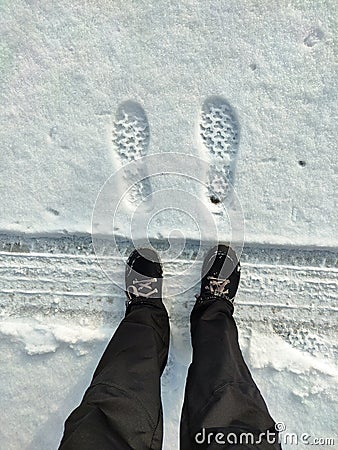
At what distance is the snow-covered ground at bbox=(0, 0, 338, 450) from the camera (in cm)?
113

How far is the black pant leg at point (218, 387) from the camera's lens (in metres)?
0.90

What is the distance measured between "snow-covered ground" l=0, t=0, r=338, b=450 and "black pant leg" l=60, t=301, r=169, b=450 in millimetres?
91

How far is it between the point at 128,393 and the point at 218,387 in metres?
0.18

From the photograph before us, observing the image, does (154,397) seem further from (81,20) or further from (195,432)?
(81,20)

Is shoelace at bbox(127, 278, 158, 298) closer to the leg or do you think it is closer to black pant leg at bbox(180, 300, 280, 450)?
the leg

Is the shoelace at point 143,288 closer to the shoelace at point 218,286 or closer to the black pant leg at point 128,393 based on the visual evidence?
the black pant leg at point 128,393

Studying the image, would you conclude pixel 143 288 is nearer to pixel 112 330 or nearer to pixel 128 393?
pixel 112 330

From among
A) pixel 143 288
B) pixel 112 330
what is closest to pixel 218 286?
pixel 143 288

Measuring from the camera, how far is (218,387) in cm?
95

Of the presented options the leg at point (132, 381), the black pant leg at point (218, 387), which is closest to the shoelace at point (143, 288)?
the leg at point (132, 381)

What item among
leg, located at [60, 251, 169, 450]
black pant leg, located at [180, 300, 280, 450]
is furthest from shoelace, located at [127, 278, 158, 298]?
black pant leg, located at [180, 300, 280, 450]

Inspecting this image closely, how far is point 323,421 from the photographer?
3.77ft

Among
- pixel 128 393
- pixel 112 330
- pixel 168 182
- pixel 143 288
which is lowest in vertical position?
pixel 128 393

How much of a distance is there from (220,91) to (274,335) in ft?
1.99
